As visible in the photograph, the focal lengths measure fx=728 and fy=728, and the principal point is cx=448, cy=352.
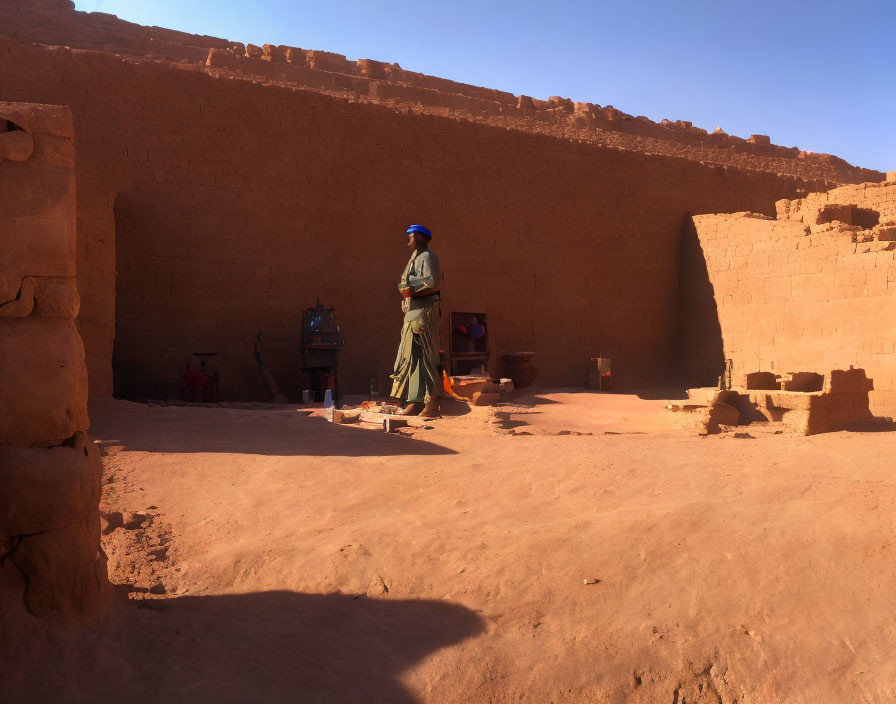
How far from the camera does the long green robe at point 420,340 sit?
7.18 meters

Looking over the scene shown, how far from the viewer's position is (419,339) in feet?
23.7

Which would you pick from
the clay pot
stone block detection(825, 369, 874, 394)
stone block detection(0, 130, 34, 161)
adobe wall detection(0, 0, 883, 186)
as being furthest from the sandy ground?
adobe wall detection(0, 0, 883, 186)

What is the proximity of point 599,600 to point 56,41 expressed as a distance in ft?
51.5

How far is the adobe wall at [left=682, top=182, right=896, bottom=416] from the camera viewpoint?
32.0ft

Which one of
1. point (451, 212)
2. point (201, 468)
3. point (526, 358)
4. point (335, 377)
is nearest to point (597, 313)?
point (526, 358)

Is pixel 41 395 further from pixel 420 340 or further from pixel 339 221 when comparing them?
pixel 339 221

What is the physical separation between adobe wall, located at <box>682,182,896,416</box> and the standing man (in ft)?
19.0

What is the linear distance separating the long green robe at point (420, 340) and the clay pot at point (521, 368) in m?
4.02

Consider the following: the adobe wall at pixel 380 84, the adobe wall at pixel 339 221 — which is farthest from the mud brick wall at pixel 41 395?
the adobe wall at pixel 380 84

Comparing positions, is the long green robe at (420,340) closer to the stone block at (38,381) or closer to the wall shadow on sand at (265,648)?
the wall shadow on sand at (265,648)

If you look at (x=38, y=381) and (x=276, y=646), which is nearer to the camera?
(x=38, y=381)

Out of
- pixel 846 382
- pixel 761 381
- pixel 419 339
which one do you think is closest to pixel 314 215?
pixel 419 339

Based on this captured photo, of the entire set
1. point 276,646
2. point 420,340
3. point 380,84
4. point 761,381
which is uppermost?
point 380,84

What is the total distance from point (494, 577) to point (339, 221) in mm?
8470
